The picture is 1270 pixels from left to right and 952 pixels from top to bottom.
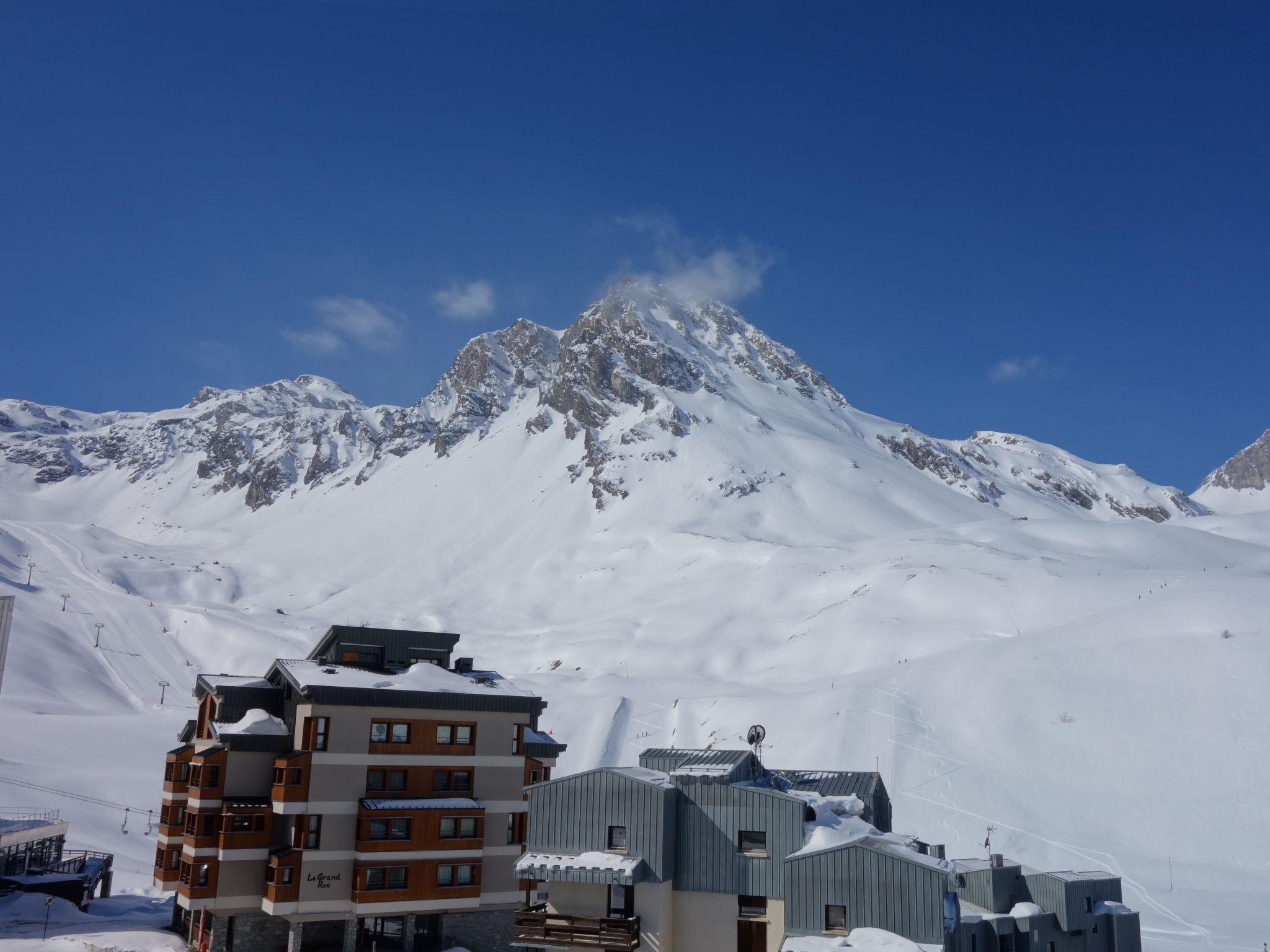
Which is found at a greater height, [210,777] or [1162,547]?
[1162,547]

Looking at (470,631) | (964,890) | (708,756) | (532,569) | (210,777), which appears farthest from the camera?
(532,569)

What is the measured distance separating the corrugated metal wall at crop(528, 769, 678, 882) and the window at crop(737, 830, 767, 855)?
71.9 inches

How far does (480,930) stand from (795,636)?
6361cm

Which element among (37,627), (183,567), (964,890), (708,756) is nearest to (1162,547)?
(964,890)

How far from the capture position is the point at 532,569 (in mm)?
160375

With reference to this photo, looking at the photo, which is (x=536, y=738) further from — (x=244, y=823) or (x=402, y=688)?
(x=244, y=823)

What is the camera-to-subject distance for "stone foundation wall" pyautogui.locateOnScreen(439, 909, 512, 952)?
35.4 meters

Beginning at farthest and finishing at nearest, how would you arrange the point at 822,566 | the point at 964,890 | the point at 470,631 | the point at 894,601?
the point at 470,631, the point at 822,566, the point at 894,601, the point at 964,890

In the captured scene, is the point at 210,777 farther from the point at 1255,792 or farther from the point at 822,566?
the point at 822,566

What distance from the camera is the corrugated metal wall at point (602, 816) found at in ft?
85.8

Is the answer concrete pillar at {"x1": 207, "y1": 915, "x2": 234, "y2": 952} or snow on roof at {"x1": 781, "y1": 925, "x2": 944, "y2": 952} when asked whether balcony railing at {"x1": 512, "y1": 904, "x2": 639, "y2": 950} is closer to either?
snow on roof at {"x1": 781, "y1": 925, "x2": 944, "y2": 952}

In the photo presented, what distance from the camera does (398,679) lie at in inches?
1459

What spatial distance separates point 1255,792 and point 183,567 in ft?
521

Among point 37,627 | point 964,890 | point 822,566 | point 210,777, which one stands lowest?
point 964,890
